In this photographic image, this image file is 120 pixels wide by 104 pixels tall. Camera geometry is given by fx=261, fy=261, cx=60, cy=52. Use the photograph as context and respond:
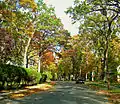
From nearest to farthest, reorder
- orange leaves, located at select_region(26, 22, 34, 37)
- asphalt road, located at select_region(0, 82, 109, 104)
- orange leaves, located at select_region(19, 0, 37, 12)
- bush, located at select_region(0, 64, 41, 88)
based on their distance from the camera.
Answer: asphalt road, located at select_region(0, 82, 109, 104) < bush, located at select_region(0, 64, 41, 88) < orange leaves, located at select_region(19, 0, 37, 12) < orange leaves, located at select_region(26, 22, 34, 37)

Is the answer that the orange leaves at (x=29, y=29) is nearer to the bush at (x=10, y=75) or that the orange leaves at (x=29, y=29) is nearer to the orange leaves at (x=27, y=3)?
the orange leaves at (x=27, y=3)

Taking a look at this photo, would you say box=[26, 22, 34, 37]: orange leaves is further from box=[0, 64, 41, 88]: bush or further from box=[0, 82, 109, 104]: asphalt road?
box=[0, 82, 109, 104]: asphalt road

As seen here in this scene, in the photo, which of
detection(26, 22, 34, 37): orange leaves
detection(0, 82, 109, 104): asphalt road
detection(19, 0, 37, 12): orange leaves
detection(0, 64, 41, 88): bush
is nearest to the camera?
detection(0, 82, 109, 104): asphalt road

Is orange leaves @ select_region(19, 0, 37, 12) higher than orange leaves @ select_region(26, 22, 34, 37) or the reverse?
higher

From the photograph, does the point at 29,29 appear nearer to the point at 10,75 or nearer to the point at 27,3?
the point at 27,3

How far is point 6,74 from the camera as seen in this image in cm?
2436

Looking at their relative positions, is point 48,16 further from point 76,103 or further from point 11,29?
point 76,103

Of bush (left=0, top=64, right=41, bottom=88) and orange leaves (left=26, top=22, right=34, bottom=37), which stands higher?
orange leaves (left=26, top=22, right=34, bottom=37)

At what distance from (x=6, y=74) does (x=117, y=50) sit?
48183 mm

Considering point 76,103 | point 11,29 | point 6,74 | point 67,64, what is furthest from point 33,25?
point 67,64

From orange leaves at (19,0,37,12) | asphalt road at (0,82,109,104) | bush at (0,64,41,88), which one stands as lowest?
asphalt road at (0,82,109,104)

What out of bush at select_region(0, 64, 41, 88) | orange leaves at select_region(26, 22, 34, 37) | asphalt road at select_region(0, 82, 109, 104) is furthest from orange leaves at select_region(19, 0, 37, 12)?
asphalt road at select_region(0, 82, 109, 104)

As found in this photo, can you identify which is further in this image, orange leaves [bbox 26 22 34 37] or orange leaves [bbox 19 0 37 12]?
orange leaves [bbox 26 22 34 37]

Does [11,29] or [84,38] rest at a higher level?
[84,38]
